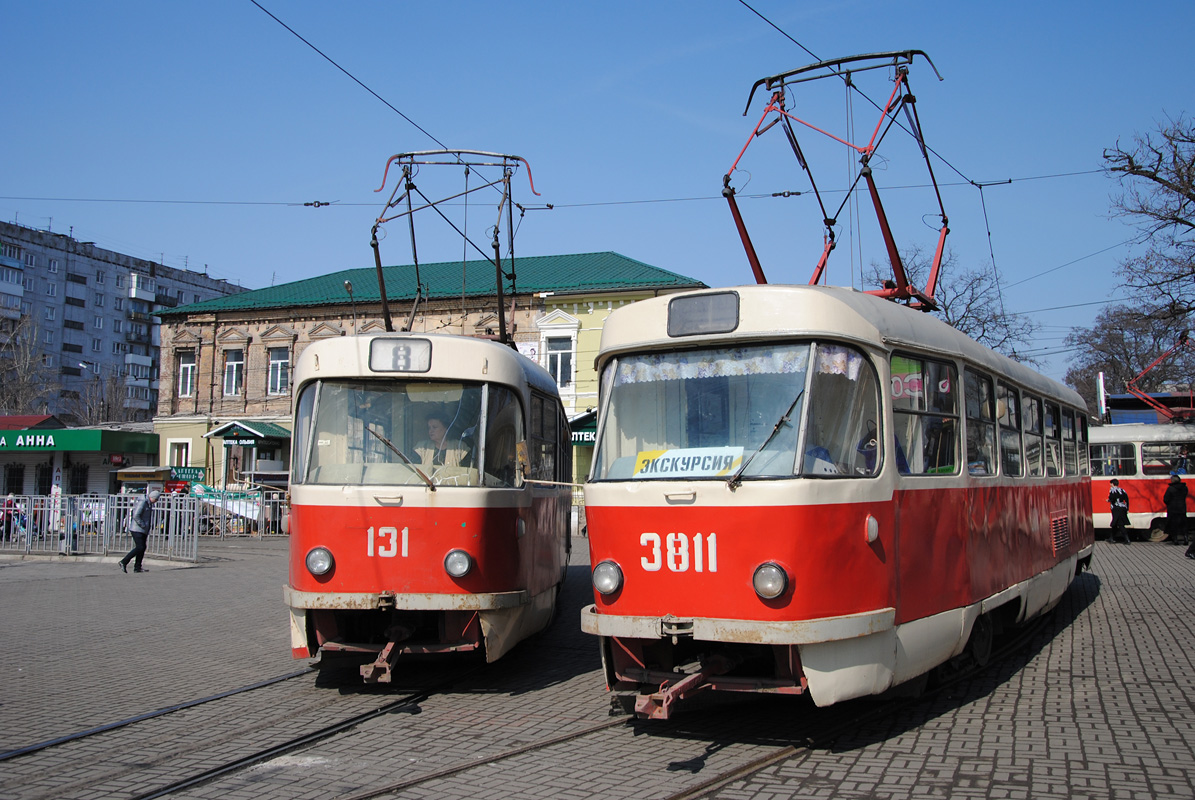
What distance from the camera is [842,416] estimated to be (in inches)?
241

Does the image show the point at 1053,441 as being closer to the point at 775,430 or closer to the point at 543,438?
the point at 543,438

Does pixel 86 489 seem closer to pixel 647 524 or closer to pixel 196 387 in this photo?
pixel 196 387

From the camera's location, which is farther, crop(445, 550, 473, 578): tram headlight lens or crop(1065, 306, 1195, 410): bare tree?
crop(1065, 306, 1195, 410): bare tree

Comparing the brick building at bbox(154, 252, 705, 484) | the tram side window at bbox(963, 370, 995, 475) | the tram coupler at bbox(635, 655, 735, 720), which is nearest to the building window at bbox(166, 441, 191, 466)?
the brick building at bbox(154, 252, 705, 484)

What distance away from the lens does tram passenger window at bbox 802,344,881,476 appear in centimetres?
598

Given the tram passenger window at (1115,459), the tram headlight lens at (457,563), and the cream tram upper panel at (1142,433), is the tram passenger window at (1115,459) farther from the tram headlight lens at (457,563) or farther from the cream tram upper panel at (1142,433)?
the tram headlight lens at (457,563)

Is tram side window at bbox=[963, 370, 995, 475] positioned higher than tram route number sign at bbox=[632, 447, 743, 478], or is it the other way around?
tram side window at bbox=[963, 370, 995, 475]

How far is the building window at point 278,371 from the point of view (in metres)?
40.4

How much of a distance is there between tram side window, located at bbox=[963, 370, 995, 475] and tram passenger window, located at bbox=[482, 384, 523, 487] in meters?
3.64

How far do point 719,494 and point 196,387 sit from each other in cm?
3998

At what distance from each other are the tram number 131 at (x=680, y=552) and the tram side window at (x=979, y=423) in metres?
2.60

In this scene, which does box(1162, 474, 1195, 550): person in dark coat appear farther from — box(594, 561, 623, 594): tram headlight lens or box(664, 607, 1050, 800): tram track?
box(594, 561, 623, 594): tram headlight lens

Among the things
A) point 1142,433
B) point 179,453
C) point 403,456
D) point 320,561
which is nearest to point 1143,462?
point 1142,433

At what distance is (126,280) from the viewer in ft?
297
